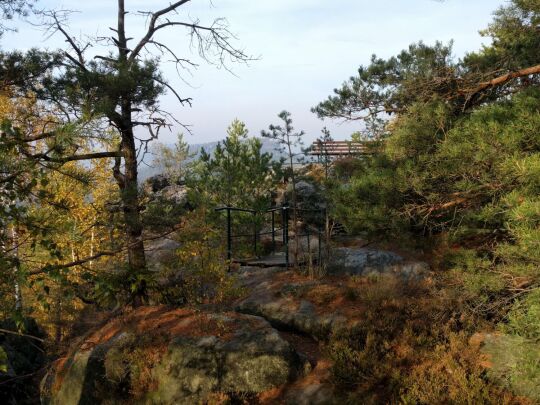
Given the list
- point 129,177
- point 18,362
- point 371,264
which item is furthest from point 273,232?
point 18,362

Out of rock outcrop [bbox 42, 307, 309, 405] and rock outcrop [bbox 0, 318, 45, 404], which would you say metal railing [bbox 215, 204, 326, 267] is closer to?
rock outcrop [bbox 42, 307, 309, 405]

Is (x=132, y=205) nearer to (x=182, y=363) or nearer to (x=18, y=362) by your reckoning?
(x=182, y=363)

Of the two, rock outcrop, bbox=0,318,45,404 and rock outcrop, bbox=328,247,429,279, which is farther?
rock outcrop, bbox=0,318,45,404

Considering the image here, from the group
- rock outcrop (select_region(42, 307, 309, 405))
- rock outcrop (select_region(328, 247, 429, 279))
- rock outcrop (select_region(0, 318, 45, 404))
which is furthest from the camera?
rock outcrop (select_region(0, 318, 45, 404))

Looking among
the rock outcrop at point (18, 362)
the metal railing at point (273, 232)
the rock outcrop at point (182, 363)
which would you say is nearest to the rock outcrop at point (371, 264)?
the metal railing at point (273, 232)

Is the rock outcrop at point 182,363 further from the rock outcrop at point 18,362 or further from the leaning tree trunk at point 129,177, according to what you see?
the rock outcrop at point 18,362

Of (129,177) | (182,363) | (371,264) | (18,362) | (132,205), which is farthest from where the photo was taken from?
(18,362)

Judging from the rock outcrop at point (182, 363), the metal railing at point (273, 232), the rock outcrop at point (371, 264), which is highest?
the metal railing at point (273, 232)

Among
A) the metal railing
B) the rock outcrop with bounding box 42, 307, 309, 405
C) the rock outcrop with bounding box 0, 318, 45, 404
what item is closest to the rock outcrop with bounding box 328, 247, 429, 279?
the metal railing

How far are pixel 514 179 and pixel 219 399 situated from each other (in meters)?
5.67

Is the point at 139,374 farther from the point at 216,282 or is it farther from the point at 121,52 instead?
the point at 121,52

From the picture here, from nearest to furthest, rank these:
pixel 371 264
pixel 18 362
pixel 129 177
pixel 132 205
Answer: pixel 132 205 → pixel 129 177 → pixel 371 264 → pixel 18 362

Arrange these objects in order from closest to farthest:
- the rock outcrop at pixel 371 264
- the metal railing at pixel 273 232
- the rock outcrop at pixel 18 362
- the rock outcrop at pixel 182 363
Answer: the rock outcrop at pixel 182 363 → the rock outcrop at pixel 371 264 → the metal railing at pixel 273 232 → the rock outcrop at pixel 18 362

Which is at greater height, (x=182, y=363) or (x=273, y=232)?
(x=273, y=232)
